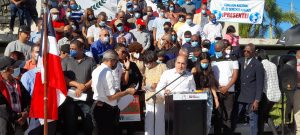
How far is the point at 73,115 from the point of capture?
9.86 metres

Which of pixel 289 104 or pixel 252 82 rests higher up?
pixel 252 82

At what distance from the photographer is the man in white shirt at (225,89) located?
11.0m

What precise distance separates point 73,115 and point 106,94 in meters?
0.94

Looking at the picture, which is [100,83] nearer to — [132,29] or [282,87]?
[282,87]

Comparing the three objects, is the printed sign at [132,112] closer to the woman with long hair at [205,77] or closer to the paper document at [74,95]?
the paper document at [74,95]

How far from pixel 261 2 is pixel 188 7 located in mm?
2533

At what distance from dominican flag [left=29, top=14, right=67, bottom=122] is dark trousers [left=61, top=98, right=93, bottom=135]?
1373mm

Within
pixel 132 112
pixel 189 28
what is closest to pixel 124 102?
pixel 132 112

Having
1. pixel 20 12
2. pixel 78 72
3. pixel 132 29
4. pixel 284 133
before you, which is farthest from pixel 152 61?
pixel 20 12

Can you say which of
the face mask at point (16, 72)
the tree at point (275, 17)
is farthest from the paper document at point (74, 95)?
the tree at point (275, 17)

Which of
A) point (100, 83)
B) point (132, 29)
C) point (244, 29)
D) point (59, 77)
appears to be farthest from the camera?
point (244, 29)

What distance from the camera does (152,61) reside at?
34.8 feet

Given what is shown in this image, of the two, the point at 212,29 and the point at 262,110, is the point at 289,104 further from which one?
the point at 212,29

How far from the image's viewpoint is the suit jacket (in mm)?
10844
